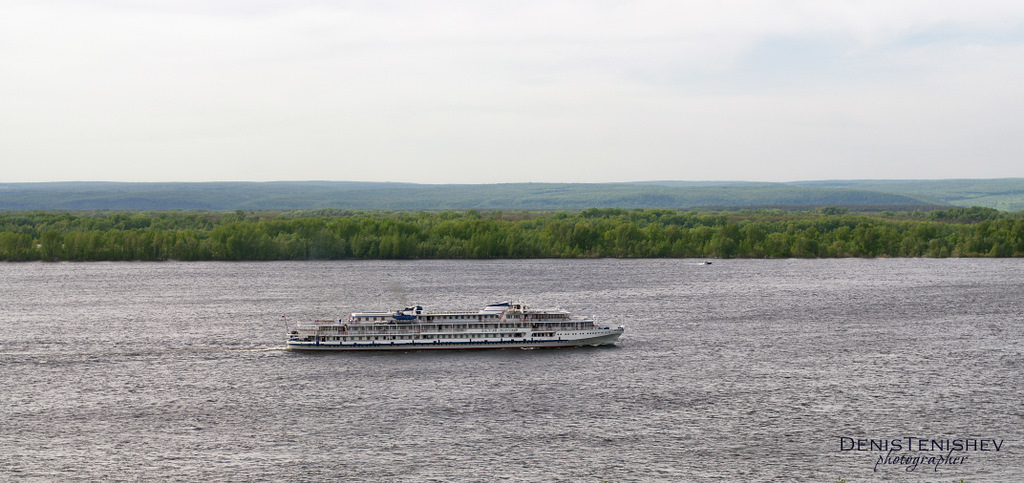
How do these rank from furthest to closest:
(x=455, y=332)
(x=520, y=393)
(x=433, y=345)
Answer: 1. (x=433, y=345)
2. (x=455, y=332)
3. (x=520, y=393)

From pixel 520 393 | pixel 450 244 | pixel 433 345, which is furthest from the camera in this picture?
pixel 450 244

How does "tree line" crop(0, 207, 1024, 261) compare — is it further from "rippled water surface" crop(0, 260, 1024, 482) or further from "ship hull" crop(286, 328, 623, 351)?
"ship hull" crop(286, 328, 623, 351)

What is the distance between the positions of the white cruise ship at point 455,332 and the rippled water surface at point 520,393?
1.39m

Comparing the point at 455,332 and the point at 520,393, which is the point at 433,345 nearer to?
the point at 455,332

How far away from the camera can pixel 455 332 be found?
255 ft

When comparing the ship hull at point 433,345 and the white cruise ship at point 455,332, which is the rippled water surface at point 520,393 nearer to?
the ship hull at point 433,345

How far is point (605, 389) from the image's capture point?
62.7 meters

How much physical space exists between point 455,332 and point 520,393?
55.0ft

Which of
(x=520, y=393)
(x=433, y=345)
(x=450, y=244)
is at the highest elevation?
(x=450, y=244)

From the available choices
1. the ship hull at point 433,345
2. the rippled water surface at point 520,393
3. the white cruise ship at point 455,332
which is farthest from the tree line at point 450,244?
the ship hull at point 433,345

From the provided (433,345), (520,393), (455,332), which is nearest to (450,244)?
(433,345)

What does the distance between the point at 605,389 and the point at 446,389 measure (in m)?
9.54

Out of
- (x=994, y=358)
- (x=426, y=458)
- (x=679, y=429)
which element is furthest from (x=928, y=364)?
(x=426, y=458)

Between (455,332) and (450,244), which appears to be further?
(450,244)
